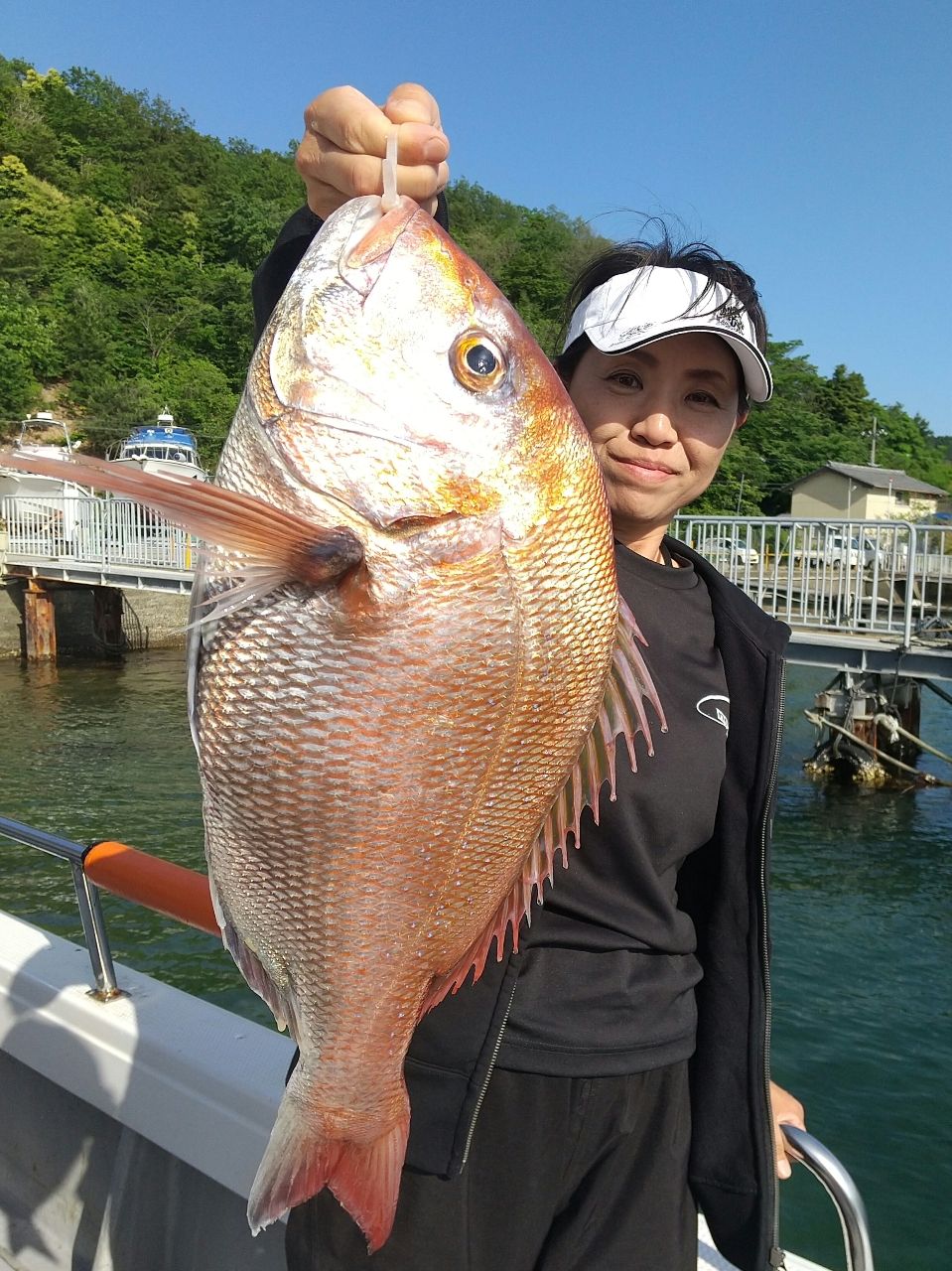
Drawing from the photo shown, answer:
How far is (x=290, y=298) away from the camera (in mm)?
1157

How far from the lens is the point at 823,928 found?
8.12 metres

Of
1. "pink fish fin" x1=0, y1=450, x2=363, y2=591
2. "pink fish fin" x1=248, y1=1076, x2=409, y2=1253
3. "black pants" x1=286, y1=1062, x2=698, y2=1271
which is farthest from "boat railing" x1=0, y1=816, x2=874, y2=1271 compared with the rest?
"pink fish fin" x1=0, y1=450, x2=363, y2=591

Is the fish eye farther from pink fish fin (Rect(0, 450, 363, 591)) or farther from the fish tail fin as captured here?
the fish tail fin

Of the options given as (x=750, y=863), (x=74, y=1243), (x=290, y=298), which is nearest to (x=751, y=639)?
(x=750, y=863)

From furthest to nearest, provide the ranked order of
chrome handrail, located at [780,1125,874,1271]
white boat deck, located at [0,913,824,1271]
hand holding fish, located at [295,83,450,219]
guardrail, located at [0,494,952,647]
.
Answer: guardrail, located at [0,494,952,647], white boat deck, located at [0,913,824,1271], chrome handrail, located at [780,1125,874,1271], hand holding fish, located at [295,83,450,219]

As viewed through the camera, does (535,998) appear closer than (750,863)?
Yes

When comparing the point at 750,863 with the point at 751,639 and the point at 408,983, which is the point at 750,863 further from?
the point at 408,983

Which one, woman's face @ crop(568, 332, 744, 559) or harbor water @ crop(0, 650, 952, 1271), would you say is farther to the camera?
harbor water @ crop(0, 650, 952, 1271)

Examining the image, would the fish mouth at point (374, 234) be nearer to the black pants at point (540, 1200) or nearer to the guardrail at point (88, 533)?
the black pants at point (540, 1200)

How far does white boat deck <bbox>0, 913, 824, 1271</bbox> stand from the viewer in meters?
2.10

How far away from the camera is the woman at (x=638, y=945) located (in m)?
1.36

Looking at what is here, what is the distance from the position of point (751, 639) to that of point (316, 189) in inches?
43.3

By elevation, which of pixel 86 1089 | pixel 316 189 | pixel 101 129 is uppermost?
pixel 101 129

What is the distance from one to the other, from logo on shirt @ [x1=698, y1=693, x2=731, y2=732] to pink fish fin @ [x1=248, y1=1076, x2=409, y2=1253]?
2.83 feet
